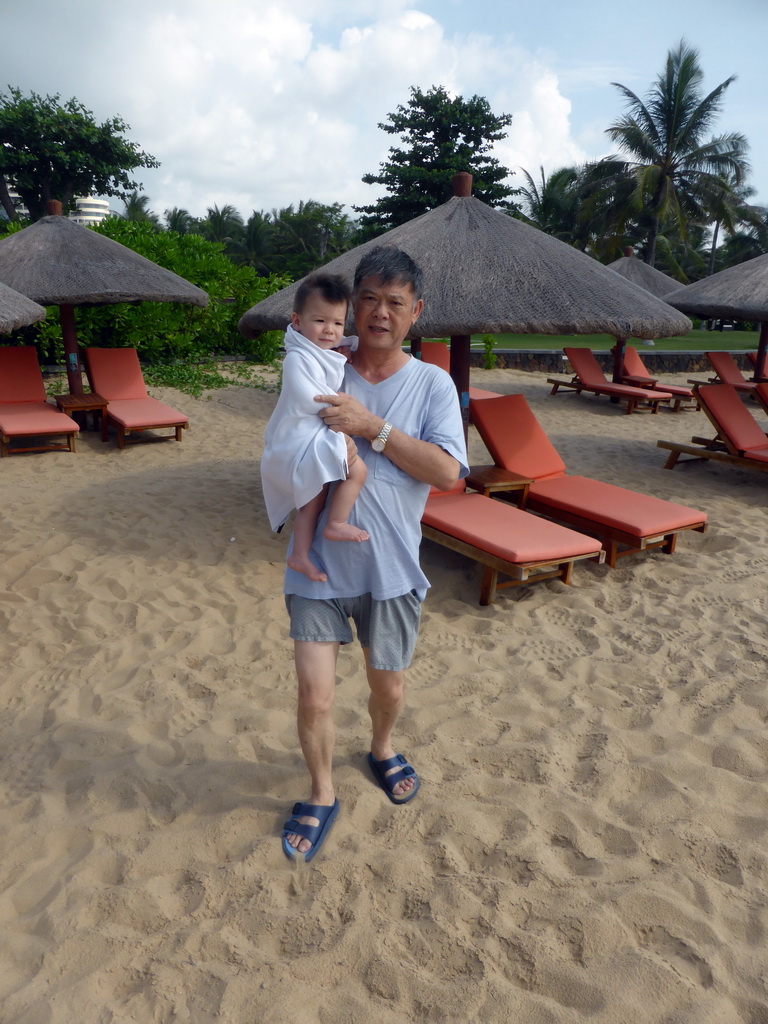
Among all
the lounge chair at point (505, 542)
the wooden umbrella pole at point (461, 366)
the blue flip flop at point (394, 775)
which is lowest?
the blue flip flop at point (394, 775)

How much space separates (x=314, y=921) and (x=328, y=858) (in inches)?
9.3

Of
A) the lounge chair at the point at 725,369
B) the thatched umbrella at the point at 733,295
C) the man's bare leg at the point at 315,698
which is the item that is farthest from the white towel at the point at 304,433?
the lounge chair at the point at 725,369

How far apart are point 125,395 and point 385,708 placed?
7.10 metres

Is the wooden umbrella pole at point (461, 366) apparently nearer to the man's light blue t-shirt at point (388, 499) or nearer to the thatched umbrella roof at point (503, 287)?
the thatched umbrella roof at point (503, 287)

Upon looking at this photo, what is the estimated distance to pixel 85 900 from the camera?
2.10 metres

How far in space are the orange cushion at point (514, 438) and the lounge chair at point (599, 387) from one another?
231 inches

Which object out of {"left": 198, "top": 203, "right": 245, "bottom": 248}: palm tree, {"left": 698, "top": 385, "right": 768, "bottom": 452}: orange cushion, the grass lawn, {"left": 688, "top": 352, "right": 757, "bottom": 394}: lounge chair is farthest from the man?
{"left": 198, "top": 203, "right": 245, "bottom": 248}: palm tree

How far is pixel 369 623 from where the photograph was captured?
213 centimetres

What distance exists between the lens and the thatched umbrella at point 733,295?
23.9 ft

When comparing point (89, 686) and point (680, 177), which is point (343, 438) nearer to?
point (89, 686)

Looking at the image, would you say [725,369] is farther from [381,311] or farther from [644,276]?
[381,311]

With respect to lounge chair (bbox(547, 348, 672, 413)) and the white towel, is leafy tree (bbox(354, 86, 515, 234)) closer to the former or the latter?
lounge chair (bbox(547, 348, 672, 413))

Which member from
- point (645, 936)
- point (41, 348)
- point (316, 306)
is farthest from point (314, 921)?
point (41, 348)

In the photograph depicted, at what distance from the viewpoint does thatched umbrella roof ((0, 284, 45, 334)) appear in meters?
4.78
